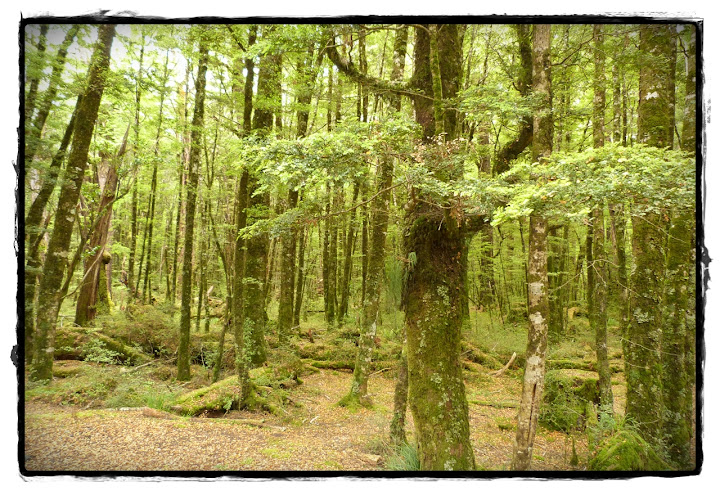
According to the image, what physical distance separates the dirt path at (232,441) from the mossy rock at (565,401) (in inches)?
12.0

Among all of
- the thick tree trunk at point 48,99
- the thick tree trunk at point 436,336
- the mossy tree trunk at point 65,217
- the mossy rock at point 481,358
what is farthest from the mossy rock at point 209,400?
A: the mossy rock at point 481,358

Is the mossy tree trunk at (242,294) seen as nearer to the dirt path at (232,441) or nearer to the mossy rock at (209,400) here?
the mossy rock at (209,400)

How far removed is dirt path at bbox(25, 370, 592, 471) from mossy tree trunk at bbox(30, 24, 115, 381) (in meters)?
1.21

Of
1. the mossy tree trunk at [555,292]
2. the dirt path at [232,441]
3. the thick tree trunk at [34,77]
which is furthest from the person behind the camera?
the mossy tree trunk at [555,292]

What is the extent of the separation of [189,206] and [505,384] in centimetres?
1038

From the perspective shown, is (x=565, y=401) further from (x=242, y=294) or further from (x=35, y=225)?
(x=35, y=225)

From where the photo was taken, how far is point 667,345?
5227 millimetres

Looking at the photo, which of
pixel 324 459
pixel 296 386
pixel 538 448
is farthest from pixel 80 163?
pixel 538 448

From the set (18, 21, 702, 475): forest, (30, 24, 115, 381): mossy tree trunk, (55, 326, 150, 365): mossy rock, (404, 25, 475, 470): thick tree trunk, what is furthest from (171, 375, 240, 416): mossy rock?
(404, 25, 475, 470): thick tree trunk

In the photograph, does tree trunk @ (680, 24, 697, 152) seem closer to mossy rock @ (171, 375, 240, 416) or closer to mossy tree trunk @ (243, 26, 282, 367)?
mossy tree trunk @ (243, 26, 282, 367)

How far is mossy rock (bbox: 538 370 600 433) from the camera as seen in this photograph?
740cm

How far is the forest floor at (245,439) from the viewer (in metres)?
3.84

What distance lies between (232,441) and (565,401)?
674cm

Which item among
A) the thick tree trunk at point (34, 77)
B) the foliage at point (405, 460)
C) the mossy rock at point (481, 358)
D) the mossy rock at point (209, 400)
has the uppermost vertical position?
the thick tree trunk at point (34, 77)
